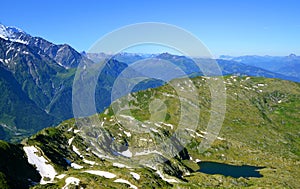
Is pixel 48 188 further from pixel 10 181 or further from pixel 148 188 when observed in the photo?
pixel 148 188

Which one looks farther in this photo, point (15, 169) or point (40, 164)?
point (40, 164)

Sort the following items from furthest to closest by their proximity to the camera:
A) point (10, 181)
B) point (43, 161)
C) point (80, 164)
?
point (80, 164) < point (43, 161) < point (10, 181)

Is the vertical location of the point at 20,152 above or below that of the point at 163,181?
above

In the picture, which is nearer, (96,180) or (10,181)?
(10,181)

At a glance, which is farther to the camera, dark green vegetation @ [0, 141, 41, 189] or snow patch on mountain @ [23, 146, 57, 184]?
snow patch on mountain @ [23, 146, 57, 184]

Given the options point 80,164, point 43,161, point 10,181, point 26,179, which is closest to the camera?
point 10,181

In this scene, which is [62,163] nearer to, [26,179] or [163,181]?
[26,179]

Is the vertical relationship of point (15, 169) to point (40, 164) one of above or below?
above

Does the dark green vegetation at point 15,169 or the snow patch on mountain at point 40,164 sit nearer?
the dark green vegetation at point 15,169

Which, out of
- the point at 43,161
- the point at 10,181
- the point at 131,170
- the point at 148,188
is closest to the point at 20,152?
the point at 43,161
